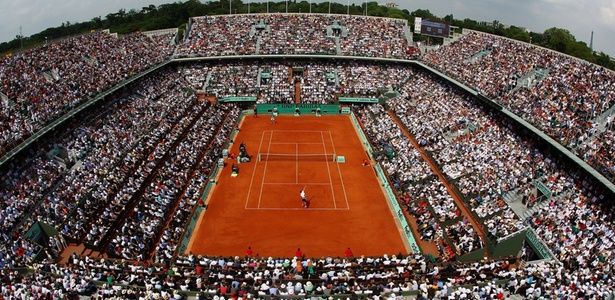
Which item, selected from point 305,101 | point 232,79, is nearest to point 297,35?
point 232,79

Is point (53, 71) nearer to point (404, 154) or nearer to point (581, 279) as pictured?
point (404, 154)

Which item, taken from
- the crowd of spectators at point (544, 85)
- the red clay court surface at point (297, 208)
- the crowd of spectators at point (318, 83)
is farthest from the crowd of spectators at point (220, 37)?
the crowd of spectators at point (544, 85)

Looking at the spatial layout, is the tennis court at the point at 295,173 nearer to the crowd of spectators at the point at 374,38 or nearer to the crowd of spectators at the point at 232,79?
the crowd of spectators at the point at 232,79

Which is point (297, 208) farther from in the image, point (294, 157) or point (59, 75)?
point (59, 75)

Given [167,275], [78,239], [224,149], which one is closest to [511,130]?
[224,149]

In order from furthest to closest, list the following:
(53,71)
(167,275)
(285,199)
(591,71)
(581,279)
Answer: (53,71) < (591,71) < (285,199) < (167,275) < (581,279)

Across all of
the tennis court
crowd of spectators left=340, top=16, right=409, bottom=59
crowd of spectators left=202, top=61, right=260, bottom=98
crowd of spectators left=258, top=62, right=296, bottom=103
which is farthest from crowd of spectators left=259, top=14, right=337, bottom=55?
the tennis court

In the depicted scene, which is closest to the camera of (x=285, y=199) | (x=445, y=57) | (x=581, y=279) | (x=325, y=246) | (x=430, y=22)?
(x=581, y=279)
